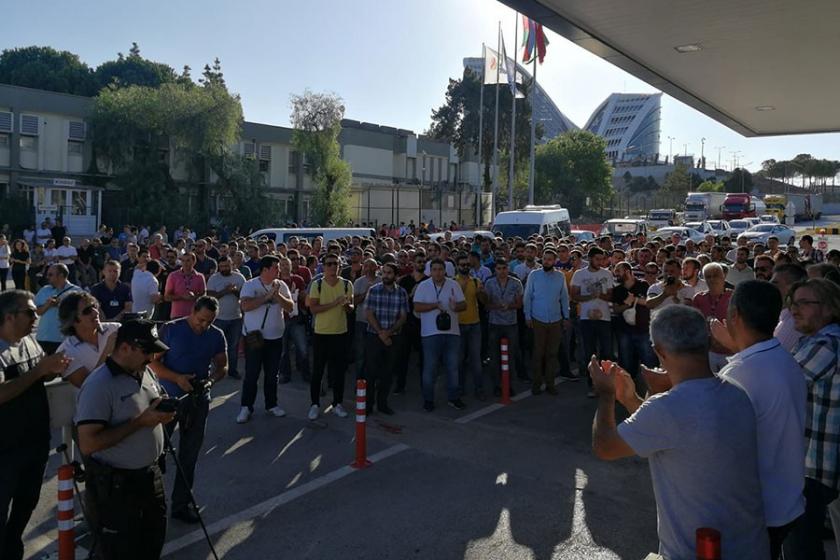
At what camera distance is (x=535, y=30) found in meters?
32.9

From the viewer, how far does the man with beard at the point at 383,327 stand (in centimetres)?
889

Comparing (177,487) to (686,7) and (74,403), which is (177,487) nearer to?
(74,403)

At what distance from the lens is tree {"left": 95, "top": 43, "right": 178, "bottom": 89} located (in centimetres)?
6744

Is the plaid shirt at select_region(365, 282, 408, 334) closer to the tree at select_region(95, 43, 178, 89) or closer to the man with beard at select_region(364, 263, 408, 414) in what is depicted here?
the man with beard at select_region(364, 263, 408, 414)

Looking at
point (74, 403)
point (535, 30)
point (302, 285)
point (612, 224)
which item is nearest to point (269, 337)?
point (302, 285)

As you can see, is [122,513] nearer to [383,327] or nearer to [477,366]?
[383,327]

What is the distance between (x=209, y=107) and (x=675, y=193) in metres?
72.7

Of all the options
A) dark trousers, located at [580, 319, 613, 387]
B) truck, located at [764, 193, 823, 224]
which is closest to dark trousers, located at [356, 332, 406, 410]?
dark trousers, located at [580, 319, 613, 387]

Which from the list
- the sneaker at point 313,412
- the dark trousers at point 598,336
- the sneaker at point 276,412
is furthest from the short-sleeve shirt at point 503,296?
the sneaker at point 276,412

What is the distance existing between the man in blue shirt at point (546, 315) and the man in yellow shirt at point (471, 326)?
760 mm

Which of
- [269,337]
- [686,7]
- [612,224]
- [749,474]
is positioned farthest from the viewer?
[612,224]

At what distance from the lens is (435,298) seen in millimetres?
9172

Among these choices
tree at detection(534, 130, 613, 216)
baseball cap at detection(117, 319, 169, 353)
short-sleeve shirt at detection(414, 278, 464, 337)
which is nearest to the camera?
baseball cap at detection(117, 319, 169, 353)

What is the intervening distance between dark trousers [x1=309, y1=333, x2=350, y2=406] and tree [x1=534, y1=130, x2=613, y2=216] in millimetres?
61775
